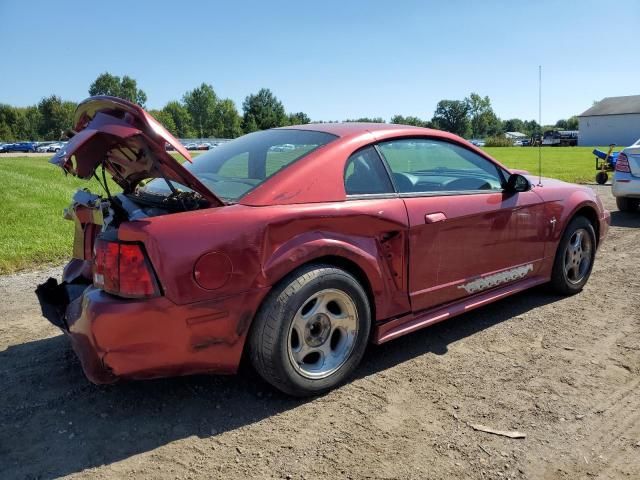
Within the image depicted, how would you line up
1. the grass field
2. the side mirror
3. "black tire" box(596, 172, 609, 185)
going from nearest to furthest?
1. the side mirror
2. the grass field
3. "black tire" box(596, 172, 609, 185)

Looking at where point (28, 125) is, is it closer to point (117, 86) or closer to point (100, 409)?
point (117, 86)

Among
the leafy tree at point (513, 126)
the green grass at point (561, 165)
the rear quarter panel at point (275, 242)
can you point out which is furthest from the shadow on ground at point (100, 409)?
the leafy tree at point (513, 126)

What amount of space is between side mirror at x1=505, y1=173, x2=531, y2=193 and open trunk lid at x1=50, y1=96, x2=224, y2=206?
7.68 ft

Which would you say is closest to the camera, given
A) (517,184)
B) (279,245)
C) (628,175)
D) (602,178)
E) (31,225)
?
(279,245)

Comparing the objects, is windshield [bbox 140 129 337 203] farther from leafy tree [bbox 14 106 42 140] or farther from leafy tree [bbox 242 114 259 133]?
leafy tree [bbox 14 106 42 140]

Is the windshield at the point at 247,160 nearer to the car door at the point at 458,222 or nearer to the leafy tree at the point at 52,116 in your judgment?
the car door at the point at 458,222

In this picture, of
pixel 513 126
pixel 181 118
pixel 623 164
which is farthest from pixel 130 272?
pixel 513 126

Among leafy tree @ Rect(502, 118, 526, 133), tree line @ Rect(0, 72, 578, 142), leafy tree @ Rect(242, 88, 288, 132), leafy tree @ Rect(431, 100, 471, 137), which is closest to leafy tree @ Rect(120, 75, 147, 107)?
tree line @ Rect(0, 72, 578, 142)

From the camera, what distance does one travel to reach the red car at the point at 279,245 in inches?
99.0

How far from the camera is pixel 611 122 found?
76.8 metres

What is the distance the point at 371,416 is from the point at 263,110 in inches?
3815

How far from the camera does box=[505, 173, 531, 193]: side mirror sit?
4.01 meters

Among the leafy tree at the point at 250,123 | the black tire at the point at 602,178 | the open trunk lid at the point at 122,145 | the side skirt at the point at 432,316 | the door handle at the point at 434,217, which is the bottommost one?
the side skirt at the point at 432,316

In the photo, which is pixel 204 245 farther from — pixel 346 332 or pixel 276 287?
pixel 346 332
